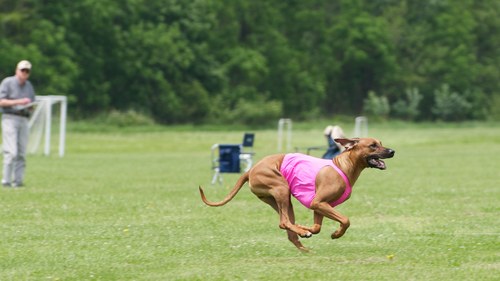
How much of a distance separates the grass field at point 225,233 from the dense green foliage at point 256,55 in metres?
44.3

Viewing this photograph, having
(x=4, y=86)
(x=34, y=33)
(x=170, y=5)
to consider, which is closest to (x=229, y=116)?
(x=170, y=5)

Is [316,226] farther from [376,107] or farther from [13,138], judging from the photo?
[376,107]

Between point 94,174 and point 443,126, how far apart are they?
57.4m

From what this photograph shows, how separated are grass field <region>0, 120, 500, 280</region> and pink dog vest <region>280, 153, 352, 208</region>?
0.54m

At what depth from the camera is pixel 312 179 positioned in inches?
409

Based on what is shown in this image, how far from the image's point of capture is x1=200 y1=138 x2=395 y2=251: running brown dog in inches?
407

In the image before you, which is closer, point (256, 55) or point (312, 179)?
point (312, 179)

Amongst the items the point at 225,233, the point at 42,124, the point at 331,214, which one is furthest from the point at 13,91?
the point at 42,124

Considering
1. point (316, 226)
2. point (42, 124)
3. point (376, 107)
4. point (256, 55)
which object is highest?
point (316, 226)

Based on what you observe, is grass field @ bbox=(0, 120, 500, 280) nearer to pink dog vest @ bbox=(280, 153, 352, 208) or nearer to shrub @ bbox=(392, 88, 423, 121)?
pink dog vest @ bbox=(280, 153, 352, 208)

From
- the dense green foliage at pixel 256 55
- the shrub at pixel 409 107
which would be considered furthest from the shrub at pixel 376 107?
the dense green foliage at pixel 256 55

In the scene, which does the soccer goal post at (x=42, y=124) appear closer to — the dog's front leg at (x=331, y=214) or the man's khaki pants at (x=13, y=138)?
the man's khaki pants at (x=13, y=138)

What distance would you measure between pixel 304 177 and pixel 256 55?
70.2m

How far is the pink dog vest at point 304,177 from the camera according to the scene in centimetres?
1041
